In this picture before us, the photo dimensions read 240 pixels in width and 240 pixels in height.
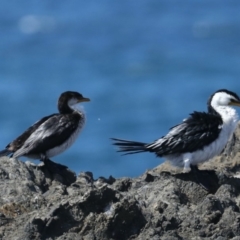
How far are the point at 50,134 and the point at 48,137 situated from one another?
4cm

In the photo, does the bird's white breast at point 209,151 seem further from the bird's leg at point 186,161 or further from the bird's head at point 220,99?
the bird's head at point 220,99

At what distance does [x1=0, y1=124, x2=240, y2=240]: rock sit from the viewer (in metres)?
8.20

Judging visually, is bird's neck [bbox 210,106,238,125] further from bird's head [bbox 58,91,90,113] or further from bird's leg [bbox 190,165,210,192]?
bird's head [bbox 58,91,90,113]

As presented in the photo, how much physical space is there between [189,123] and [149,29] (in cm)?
2510

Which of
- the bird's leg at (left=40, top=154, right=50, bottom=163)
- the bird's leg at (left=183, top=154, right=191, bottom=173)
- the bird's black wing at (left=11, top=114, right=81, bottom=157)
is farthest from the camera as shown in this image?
the bird's black wing at (left=11, top=114, right=81, bottom=157)

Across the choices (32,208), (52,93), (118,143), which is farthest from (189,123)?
(52,93)

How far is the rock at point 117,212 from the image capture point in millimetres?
8203

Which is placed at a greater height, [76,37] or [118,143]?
[76,37]

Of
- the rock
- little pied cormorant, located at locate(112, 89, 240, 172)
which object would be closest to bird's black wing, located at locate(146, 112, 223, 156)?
little pied cormorant, located at locate(112, 89, 240, 172)

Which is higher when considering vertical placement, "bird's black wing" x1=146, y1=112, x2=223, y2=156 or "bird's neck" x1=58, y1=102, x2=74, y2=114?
"bird's neck" x1=58, y1=102, x2=74, y2=114

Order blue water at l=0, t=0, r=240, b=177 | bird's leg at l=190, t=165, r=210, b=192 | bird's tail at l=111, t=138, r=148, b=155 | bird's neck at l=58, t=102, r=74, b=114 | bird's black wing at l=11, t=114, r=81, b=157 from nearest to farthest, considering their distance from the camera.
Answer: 1. bird's leg at l=190, t=165, r=210, b=192
2. bird's tail at l=111, t=138, r=148, b=155
3. bird's black wing at l=11, t=114, r=81, b=157
4. bird's neck at l=58, t=102, r=74, b=114
5. blue water at l=0, t=0, r=240, b=177

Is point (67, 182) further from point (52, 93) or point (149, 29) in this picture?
point (149, 29)

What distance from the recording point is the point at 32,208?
8.88 meters

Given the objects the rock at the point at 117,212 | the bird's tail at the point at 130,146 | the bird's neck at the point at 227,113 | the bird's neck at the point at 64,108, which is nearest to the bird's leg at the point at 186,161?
the bird's tail at the point at 130,146
